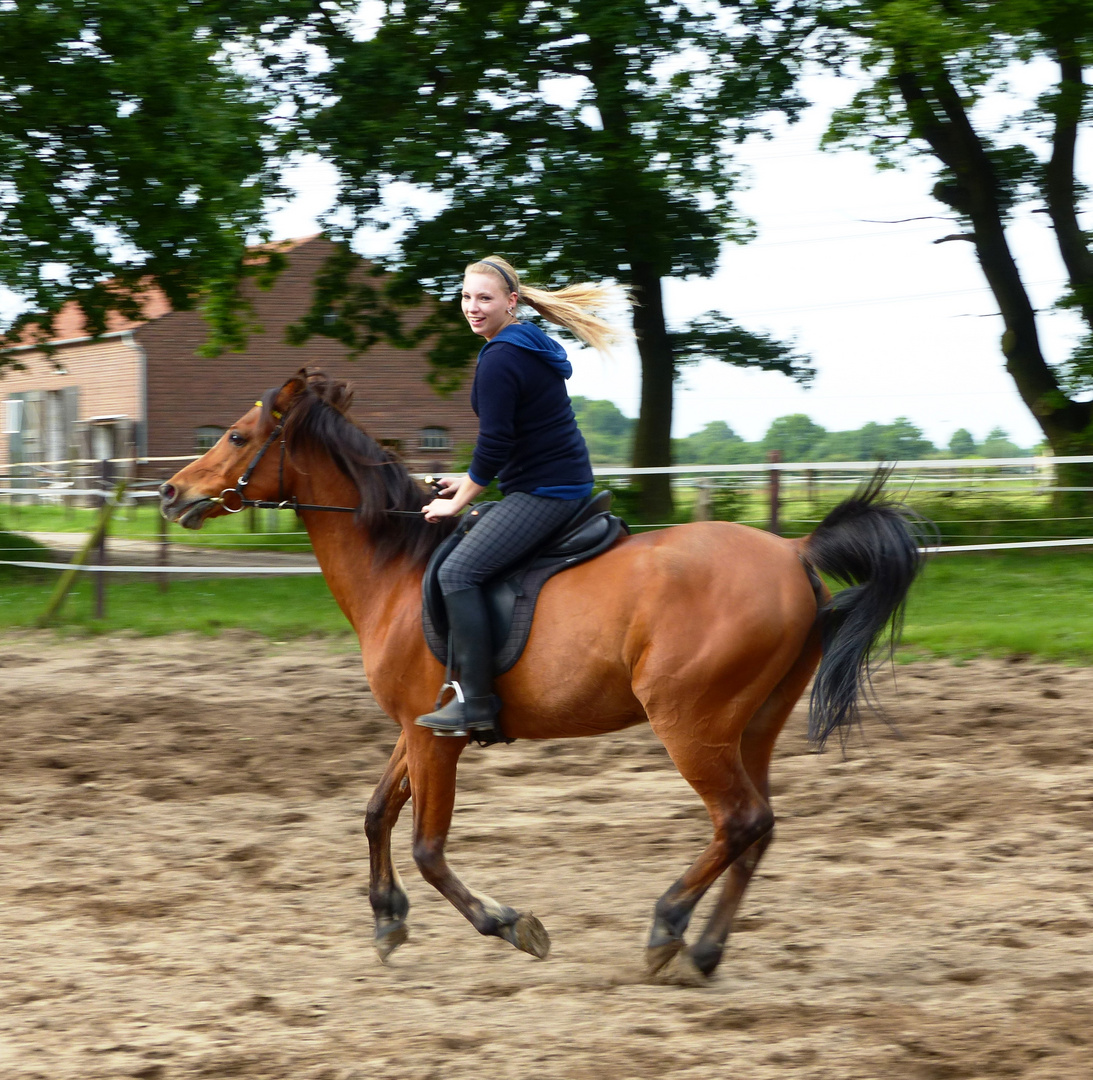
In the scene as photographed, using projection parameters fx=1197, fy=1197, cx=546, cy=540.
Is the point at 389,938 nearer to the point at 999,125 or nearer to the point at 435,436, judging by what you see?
the point at 999,125

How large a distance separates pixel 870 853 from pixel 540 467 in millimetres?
2339

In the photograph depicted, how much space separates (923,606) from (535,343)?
336 inches

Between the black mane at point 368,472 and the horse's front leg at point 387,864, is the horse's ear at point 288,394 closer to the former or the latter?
the black mane at point 368,472

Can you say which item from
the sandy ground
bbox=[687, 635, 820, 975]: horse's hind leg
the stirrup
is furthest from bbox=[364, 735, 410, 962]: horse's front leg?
bbox=[687, 635, 820, 975]: horse's hind leg

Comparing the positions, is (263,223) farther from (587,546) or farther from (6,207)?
(587,546)

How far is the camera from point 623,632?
418 centimetres

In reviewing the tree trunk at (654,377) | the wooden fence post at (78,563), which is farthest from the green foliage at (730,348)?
the wooden fence post at (78,563)

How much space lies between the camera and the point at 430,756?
14.3 ft

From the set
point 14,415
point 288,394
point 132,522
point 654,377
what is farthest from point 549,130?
point 14,415

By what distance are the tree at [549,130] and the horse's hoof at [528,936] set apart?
12.4 m

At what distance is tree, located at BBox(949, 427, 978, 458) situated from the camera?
16273mm

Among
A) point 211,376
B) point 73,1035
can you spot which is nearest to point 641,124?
point 73,1035

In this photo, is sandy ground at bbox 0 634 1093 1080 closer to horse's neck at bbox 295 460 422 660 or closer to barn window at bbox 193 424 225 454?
horse's neck at bbox 295 460 422 660

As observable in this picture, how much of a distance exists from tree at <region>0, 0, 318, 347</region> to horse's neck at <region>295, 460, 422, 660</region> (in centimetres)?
1072
